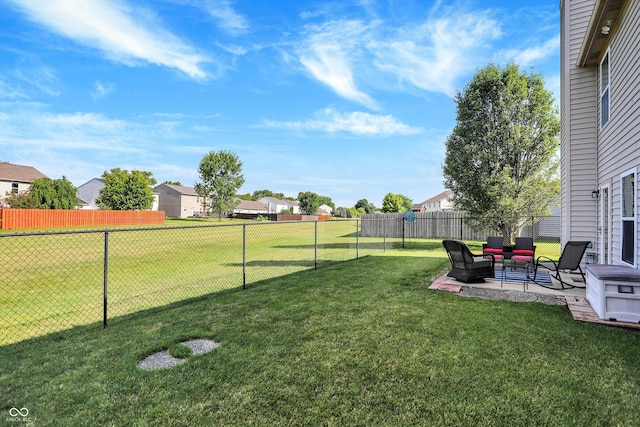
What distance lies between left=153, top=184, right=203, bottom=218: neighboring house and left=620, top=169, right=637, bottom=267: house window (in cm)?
6254

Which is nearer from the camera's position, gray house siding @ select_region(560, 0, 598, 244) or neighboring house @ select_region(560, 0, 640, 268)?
neighboring house @ select_region(560, 0, 640, 268)

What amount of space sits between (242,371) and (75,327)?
3228 mm

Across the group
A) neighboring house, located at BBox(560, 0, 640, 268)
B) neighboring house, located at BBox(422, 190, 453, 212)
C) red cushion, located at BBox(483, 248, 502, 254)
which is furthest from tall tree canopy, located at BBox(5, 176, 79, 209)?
neighboring house, located at BBox(422, 190, 453, 212)

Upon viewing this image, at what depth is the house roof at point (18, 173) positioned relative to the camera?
35781 mm

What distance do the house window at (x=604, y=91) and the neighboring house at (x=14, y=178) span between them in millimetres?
48637

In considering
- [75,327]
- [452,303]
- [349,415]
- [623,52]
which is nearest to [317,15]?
[623,52]

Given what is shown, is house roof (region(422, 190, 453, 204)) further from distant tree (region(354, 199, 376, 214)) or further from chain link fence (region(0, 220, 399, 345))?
chain link fence (region(0, 220, 399, 345))

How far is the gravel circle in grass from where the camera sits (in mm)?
3063

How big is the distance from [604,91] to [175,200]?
62823 millimetres

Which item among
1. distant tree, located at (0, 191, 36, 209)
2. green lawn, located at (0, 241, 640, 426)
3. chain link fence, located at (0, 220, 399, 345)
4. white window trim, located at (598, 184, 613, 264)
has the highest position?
distant tree, located at (0, 191, 36, 209)

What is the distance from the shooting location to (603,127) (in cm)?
677

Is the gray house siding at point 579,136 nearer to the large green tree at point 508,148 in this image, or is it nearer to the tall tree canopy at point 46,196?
the large green tree at point 508,148

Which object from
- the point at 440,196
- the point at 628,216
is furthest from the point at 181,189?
the point at 628,216

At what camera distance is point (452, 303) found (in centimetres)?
518
